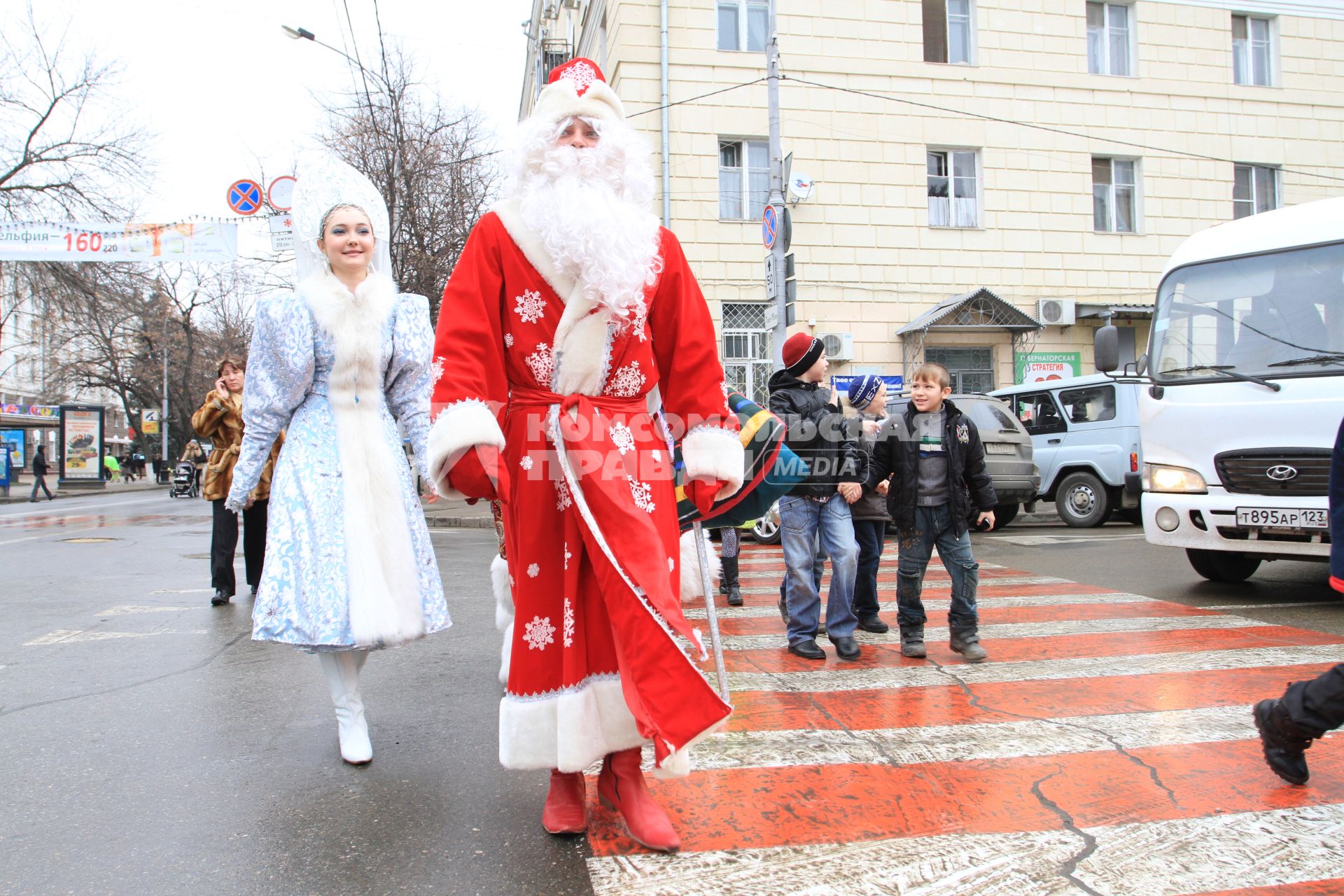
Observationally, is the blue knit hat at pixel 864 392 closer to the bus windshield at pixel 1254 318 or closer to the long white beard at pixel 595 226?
the bus windshield at pixel 1254 318

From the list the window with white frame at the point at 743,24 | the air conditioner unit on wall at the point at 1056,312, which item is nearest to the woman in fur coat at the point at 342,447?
the window with white frame at the point at 743,24

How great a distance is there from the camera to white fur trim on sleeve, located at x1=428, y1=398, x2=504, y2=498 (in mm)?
2496

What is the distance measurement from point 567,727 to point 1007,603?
16.7 feet

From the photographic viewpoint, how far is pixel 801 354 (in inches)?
209

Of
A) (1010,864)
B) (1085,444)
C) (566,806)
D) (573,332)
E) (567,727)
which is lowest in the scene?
(1010,864)

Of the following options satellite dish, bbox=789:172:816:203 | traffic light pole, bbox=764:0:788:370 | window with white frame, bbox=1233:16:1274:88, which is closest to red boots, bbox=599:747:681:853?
traffic light pole, bbox=764:0:788:370

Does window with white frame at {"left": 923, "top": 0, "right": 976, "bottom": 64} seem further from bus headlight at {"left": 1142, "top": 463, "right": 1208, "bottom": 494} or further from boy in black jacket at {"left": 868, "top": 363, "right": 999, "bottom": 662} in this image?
boy in black jacket at {"left": 868, "top": 363, "right": 999, "bottom": 662}

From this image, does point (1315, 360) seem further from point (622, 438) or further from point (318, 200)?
point (318, 200)

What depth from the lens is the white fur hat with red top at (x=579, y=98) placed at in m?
2.83

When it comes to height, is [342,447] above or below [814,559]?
above

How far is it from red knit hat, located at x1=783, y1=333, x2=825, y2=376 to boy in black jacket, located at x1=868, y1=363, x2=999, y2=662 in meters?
0.60

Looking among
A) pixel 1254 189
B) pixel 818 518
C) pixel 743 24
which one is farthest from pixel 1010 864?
pixel 1254 189

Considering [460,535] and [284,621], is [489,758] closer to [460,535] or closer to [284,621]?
[284,621]

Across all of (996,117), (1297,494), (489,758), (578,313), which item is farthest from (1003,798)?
(996,117)
